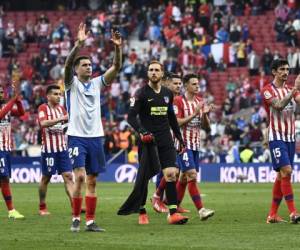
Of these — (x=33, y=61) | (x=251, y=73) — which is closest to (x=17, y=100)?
(x=251, y=73)

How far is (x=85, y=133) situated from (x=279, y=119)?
3181mm

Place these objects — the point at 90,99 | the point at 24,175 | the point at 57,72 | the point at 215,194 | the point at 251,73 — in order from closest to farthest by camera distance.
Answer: the point at 90,99 < the point at 215,194 < the point at 24,175 < the point at 251,73 < the point at 57,72

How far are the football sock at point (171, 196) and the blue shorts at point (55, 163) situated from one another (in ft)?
12.2

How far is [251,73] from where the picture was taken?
42750 millimetres

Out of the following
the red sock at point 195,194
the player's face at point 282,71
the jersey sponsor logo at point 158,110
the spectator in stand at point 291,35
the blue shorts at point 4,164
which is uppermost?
the spectator in stand at point 291,35

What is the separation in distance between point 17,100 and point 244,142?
20925mm

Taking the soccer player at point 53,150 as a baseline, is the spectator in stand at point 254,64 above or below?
above

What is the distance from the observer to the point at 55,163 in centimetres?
1945

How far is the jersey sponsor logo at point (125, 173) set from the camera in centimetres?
3619

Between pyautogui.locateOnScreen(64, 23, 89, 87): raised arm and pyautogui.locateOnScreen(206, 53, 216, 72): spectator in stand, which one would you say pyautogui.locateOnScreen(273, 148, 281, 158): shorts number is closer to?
pyautogui.locateOnScreen(64, 23, 89, 87): raised arm

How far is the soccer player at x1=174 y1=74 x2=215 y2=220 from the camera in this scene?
1758 cm

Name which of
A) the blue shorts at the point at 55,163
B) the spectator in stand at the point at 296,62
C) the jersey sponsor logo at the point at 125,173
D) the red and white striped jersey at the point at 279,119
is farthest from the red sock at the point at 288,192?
the spectator in stand at the point at 296,62

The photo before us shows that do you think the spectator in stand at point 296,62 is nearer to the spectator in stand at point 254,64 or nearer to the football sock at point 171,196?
the spectator in stand at point 254,64

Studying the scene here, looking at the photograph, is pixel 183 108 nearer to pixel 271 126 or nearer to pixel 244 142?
pixel 271 126
